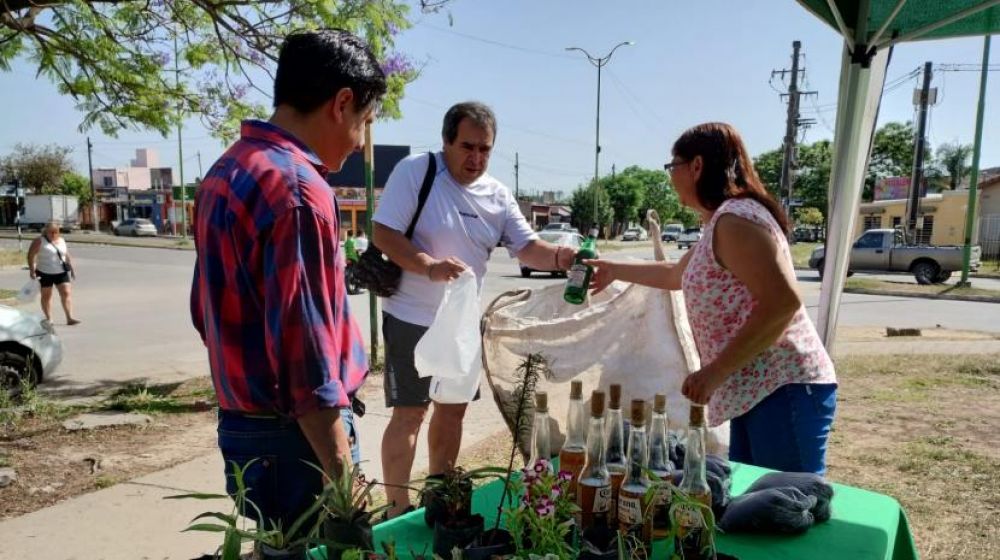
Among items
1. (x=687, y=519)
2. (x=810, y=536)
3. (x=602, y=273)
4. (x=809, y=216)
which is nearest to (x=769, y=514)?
(x=810, y=536)

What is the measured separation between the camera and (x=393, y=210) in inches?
109

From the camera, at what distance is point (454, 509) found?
1426 mm

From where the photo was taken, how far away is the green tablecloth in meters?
1.53

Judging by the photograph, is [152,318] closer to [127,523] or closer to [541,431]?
[127,523]

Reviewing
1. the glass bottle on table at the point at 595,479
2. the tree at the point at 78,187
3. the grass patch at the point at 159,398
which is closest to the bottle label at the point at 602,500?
the glass bottle on table at the point at 595,479

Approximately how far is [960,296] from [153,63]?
1729 cm

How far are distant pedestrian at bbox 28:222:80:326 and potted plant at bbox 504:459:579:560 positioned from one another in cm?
1086

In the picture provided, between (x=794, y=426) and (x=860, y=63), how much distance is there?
2.84 m

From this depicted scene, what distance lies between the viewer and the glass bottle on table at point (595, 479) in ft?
5.07

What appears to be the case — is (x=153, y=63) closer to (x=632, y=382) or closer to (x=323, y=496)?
(x=632, y=382)

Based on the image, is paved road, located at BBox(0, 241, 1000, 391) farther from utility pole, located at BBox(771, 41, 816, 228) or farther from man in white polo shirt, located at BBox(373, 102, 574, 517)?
utility pole, located at BBox(771, 41, 816, 228)

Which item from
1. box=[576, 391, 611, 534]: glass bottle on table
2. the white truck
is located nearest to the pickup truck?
box=[576, 391, 611, 534]: glass bottle on table

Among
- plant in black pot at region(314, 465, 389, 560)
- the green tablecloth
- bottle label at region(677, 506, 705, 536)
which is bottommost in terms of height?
the green tablecloth

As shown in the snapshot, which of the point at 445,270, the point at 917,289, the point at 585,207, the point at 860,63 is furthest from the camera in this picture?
the point at 585,207
